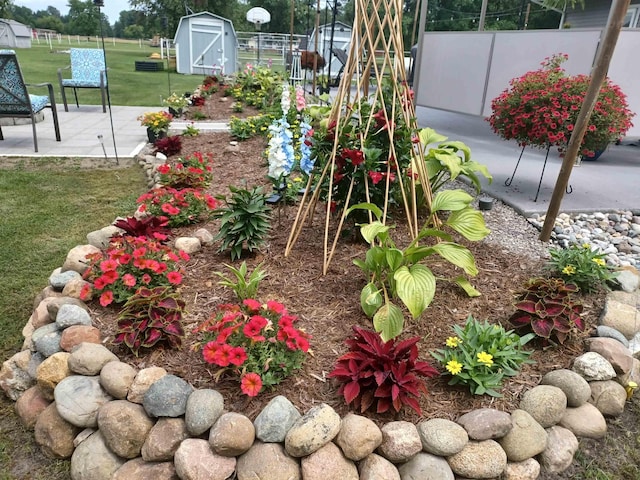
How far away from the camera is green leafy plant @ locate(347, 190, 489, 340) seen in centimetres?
217

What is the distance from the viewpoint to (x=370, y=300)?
91.7 inches

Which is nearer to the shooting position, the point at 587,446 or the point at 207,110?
the point at 587,446

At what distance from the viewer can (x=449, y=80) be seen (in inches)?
287

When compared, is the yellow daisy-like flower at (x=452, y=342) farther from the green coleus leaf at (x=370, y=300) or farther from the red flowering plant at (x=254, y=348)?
the red flowering plant at (x=254, y=348)

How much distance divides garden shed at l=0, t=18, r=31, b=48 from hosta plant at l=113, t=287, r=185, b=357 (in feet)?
102

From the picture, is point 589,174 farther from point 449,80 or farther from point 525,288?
point 525,288

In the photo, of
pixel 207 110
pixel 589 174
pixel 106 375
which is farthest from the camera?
pixel 207 110

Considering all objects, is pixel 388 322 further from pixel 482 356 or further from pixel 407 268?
pixel 482 356

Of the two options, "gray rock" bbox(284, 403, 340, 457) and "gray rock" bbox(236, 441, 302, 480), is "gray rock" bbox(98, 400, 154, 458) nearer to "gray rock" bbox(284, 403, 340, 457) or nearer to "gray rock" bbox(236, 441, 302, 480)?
"gray rock" bbox(236, 441, 302, 480)

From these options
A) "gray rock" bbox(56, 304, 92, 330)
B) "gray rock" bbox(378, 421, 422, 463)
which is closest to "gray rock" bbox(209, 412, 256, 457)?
"gray rock" bbox(378, 421, 422, 463)

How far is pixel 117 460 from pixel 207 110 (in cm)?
767

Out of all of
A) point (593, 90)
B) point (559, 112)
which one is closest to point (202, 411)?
point (593, 90)

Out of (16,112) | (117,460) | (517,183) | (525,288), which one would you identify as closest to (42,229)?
(117,460)

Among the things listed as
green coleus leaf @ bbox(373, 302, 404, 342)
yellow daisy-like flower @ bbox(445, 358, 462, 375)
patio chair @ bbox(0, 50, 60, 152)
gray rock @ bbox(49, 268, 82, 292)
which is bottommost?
gray rock @ bbox(49, 268, 82, 292)
